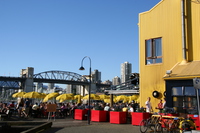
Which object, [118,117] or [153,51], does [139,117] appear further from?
[153,51]

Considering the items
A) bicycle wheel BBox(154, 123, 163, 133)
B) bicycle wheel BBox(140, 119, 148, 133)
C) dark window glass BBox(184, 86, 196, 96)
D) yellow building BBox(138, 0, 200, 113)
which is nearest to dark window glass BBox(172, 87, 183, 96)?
yellow building BBox(138, 0, 200, 113)

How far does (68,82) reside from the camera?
125125 millimetres

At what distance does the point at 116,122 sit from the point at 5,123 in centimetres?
712

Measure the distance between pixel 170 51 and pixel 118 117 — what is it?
5843 mm

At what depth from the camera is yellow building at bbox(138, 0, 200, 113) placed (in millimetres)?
13914

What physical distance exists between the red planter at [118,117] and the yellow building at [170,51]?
2336 mm

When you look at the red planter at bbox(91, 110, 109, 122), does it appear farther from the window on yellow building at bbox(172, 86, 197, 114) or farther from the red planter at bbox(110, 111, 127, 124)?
the window on yellow building at bbox(172, 86, 197, 114)

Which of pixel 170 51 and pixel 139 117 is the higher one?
pixel 170 51

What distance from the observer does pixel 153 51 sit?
17.3m

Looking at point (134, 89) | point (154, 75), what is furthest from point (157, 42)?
point (134, 89)

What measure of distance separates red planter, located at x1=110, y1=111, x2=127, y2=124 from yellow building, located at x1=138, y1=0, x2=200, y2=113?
7.66ft

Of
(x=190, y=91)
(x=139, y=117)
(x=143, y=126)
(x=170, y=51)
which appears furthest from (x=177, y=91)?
(x=143, y=126)

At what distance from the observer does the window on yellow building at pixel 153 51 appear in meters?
16.9

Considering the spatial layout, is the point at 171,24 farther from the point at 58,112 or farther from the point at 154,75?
the point at 58,112
